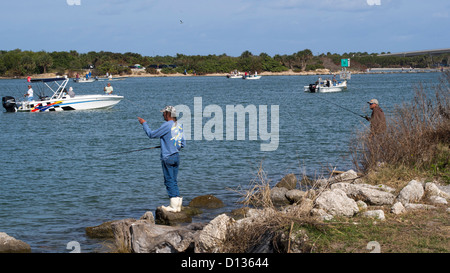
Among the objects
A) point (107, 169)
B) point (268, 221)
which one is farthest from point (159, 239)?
point (107, 169)

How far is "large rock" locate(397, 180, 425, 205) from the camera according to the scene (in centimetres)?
988

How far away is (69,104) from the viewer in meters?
40.1

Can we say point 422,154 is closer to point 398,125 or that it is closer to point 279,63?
point 398,125

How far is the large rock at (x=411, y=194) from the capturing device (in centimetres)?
988

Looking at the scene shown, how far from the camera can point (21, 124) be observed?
3519 cm

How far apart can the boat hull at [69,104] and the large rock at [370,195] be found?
32.3 m

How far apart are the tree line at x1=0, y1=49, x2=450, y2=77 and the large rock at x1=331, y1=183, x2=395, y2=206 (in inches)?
5581

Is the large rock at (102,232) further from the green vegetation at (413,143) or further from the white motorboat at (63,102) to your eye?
the white motorboat at (63,102)

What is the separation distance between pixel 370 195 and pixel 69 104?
1305 inches

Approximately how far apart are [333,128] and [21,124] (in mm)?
19275

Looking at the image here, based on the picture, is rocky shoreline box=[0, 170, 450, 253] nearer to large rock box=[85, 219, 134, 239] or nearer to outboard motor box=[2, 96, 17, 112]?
large rock box=[85, 219, 134, 239]

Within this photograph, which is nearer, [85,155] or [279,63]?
[85,155]

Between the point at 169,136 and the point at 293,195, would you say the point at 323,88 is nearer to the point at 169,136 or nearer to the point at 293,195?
the point at 293,195
